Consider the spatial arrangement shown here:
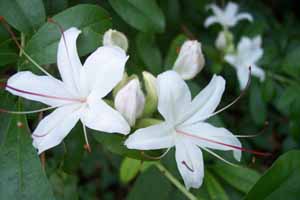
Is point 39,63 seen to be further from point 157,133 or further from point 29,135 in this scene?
point 157,133

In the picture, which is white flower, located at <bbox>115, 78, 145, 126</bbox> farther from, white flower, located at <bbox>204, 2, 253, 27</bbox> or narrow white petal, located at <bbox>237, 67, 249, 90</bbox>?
white flower, located at <bbox>204, 2, 253, 27</bbox>

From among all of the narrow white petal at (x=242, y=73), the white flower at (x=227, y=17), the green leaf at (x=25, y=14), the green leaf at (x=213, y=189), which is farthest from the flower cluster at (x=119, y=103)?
the white flower at (x=227, y=17)

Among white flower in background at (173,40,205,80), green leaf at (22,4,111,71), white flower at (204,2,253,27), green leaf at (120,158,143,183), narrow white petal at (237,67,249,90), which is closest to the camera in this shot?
green leaf at (22,4,111,71)

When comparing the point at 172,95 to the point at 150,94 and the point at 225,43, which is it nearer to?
the point at 150,94

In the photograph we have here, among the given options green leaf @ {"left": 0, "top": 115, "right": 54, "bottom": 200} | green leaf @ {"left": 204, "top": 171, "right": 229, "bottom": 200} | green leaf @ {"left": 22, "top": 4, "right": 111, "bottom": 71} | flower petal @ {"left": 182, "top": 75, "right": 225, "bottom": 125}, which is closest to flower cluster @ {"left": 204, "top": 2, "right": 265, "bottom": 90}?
green leaf @ {"left": 204, "top": 171, "right": 229, "bottom": 200}

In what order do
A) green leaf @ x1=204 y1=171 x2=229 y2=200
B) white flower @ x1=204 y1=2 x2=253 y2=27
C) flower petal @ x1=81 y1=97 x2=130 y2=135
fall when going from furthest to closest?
white flower @ x1=204 y1=2 x2=253 y2=27
green leaf @ x1=204 y1=171 x2=229 y2=200
flower petal @ x1=81 y1=97 x2=130 y2=135

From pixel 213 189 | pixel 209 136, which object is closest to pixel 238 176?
pixel 213 189

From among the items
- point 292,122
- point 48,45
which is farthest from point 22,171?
point 292,122

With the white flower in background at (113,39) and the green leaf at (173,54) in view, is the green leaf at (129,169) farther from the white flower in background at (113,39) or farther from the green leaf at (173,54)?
the white flower in background at (113,39)
